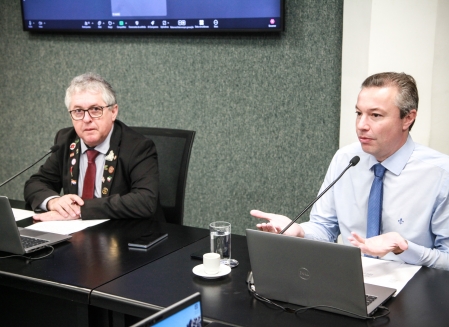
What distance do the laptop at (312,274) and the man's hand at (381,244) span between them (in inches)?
4.8

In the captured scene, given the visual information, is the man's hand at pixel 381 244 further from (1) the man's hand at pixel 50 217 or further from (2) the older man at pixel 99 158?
(1) the man's hand at pixel 50 217

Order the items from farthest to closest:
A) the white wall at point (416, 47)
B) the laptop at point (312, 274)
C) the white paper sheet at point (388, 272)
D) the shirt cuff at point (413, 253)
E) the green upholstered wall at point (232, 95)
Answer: the green upholstered wall at point (232, 95), the white wall at point (416, 47), the shirt cuff at point (413, 253), the white paper sheet at point (388, 272), the laptop at point (312, 274)

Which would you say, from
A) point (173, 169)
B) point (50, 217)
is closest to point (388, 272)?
point (173, 169)

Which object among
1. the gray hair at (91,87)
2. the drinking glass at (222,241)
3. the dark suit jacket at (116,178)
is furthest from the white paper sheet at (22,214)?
the drinking glass at (222,241)

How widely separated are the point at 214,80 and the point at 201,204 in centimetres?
69

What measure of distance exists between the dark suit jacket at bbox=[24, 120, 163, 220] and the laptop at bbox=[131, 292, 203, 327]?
1143 millimetres

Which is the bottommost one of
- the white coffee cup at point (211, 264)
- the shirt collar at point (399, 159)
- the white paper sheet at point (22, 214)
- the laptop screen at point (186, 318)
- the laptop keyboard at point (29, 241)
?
the white paper sheet at point (22, 214)

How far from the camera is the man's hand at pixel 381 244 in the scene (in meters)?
1.50

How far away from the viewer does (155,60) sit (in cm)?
325

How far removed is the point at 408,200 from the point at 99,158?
1.17 meters

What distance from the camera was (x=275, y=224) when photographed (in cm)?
168

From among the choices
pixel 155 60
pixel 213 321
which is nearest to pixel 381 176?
pixel 213 321

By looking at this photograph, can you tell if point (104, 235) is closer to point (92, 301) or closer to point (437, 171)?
point (92, 301)

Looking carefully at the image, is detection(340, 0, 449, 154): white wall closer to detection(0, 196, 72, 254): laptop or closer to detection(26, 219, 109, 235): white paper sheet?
detection(26, 219, 109, 235): white paper sheet
